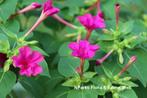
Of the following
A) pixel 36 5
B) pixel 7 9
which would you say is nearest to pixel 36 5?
pixel 36 5

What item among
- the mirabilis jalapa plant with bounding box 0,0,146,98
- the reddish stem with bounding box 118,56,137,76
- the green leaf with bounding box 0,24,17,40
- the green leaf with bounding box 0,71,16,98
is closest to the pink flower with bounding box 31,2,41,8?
the mirabilis jalapa plant with bounding box 0,0,146,98

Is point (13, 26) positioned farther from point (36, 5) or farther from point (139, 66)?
point (139, 66)

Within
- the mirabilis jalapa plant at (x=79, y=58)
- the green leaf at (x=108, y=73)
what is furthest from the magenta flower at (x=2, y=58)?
the green leaf at (x=108, y=73)

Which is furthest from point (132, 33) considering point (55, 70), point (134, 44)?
point (55, 70)

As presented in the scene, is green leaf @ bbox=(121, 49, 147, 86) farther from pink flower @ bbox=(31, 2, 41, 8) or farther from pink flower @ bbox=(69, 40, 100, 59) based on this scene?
pink flower @ bbox=(31, 2, 41, 8)

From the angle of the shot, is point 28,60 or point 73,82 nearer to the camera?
point 28,60

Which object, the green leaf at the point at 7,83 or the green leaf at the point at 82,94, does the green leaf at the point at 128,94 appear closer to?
the green leaf at the point at 82,94

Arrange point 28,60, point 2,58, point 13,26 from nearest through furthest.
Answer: point 28,60
point 2,58
point 13,26
